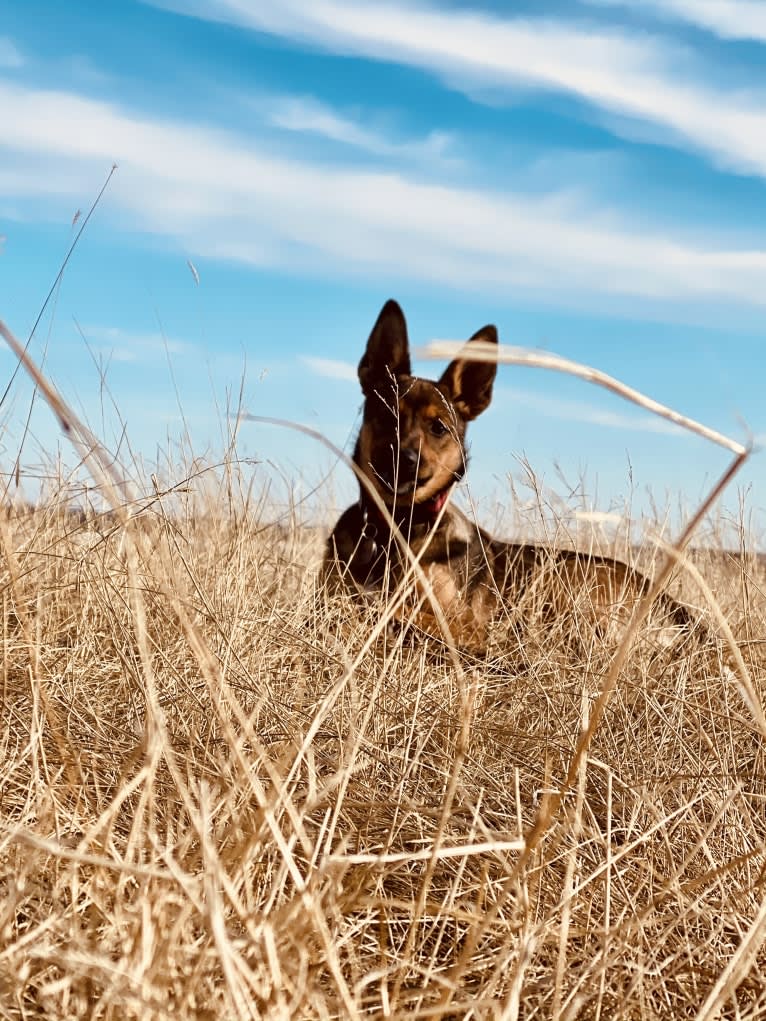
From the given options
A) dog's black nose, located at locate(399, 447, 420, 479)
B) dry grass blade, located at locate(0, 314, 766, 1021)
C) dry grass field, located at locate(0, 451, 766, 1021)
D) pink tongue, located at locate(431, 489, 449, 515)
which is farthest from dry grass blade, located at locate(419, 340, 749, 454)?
pink tongue, located at locate(431, 489, 449, 515)

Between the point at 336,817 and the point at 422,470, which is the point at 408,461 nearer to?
the point at 422,470

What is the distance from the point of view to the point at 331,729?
2227mm

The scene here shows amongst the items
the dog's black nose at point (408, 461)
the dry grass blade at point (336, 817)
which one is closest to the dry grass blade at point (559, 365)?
the dry grass blade at point (336, 817)

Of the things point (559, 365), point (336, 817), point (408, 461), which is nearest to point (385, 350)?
point (408, 461)

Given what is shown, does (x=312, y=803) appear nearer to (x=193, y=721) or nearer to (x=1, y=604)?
(x=193, y=721)

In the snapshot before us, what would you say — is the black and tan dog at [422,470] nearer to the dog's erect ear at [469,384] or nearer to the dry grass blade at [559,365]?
the dog's erect ear at [469,384]

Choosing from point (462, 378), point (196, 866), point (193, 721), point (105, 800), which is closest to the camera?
point (196, 866)

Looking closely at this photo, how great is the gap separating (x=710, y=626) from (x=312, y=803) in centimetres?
212

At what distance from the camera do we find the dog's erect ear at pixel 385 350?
184 inches

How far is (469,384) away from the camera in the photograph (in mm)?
4973

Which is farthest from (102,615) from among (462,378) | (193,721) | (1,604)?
(462,378)

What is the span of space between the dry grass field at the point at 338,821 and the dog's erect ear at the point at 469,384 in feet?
6.30

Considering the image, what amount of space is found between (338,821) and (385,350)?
3217 mm

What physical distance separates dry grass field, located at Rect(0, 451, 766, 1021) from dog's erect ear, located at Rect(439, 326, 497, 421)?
6.30 feet
